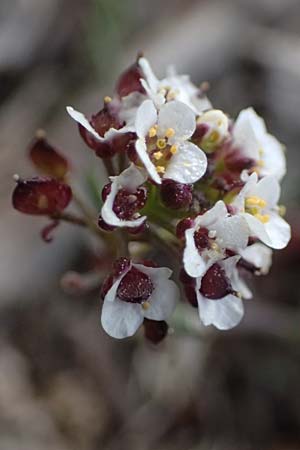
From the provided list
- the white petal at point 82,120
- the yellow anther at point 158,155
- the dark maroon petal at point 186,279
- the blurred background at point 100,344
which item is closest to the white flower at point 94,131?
the white petal at point 82,120

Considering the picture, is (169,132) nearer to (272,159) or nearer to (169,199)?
(169,199)

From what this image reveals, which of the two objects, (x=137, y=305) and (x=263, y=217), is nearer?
(x=137, y=305)

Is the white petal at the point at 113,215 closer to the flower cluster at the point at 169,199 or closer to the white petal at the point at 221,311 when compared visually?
the flower cluster at the point at 169,199

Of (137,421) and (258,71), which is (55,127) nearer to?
(258,71)

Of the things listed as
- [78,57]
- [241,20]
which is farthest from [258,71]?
[78,57]

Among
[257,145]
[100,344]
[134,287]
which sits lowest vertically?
[100,344]

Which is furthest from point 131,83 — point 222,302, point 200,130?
point 222,302
